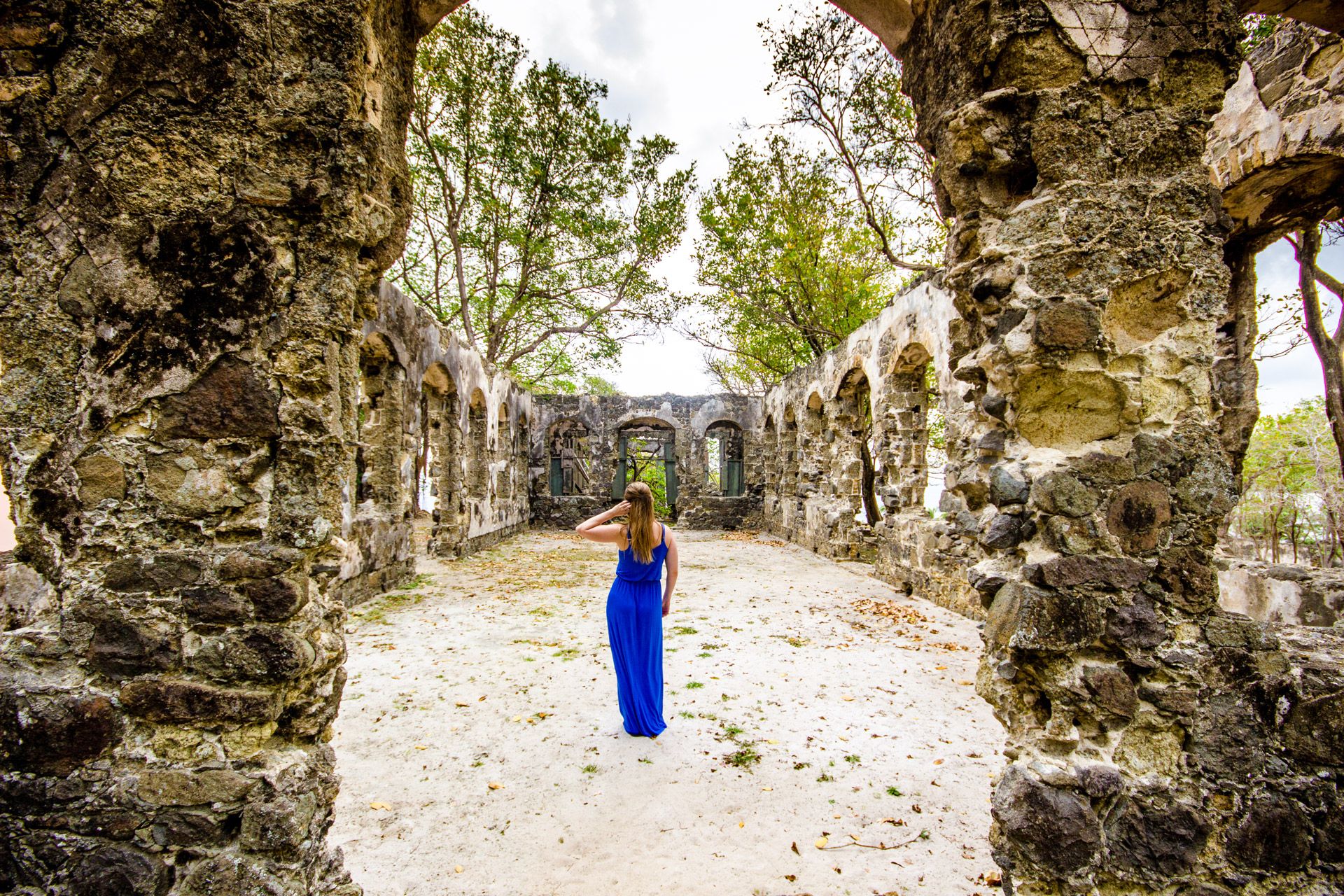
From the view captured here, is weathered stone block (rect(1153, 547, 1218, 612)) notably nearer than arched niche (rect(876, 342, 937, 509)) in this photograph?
Yes

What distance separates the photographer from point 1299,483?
342 inches

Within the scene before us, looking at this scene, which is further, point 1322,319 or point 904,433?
point 904,433

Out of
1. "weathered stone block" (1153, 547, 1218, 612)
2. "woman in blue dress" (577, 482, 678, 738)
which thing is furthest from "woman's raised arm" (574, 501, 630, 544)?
"weathered stone block" (1153, 547, 1218, 612)

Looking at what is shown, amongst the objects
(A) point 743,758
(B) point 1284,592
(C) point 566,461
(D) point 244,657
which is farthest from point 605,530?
(C) point 566,461

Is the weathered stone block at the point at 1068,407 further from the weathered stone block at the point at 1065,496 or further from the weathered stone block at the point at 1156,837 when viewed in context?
the weathered stone block at the point at 1156,837

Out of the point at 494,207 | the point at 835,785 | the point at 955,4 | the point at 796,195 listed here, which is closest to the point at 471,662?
the point at 835,785

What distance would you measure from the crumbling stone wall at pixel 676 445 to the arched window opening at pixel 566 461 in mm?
172

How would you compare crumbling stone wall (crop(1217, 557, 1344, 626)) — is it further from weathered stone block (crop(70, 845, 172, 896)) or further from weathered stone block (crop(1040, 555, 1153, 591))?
weathered stone block (crop(70, 845, 172, 896))

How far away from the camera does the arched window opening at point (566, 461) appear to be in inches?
732

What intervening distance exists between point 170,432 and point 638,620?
2.62m

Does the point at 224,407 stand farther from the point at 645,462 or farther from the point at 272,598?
the point at 645,462

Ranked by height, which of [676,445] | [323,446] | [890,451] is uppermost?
[676,445]

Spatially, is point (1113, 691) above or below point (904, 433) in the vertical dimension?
below

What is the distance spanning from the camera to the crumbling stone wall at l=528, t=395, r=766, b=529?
17.9m
